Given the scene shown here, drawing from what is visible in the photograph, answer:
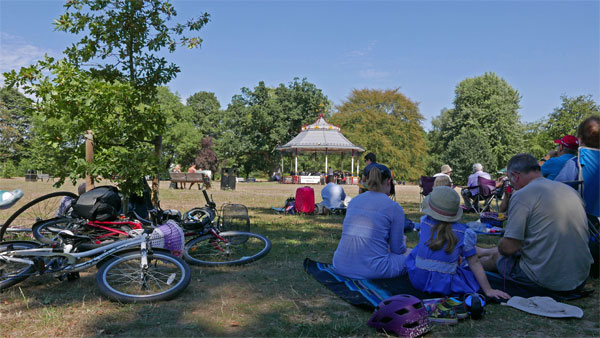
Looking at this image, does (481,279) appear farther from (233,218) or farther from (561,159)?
(233,218)

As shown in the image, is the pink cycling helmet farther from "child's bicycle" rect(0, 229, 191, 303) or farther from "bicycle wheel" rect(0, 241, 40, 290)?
"bicycle wheel" rect(0, 241, 40, 290)

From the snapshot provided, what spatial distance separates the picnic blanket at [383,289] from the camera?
11.9ft

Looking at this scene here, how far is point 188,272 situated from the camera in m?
3.87

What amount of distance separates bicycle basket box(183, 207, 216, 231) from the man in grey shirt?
11.1 feet

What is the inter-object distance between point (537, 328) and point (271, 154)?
158ft

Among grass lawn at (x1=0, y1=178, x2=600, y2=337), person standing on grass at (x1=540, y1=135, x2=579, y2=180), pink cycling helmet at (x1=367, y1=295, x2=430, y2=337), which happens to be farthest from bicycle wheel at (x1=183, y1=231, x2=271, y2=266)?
person standing on grass at (x1=540, y1=135, x2=579, y2=180)

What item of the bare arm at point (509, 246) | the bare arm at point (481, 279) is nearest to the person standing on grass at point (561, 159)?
the bare arm at point (509, 246)

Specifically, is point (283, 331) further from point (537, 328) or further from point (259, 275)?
point (537, 328)

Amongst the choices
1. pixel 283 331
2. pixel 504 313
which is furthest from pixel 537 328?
pixel 283 331

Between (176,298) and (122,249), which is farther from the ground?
(122,249)

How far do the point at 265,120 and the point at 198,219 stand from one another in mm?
42950

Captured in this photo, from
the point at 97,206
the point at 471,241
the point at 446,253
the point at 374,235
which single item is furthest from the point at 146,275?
the point at 471,241

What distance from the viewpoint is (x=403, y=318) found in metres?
2.91

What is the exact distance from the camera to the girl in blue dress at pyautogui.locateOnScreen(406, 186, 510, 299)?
3.53 metres
